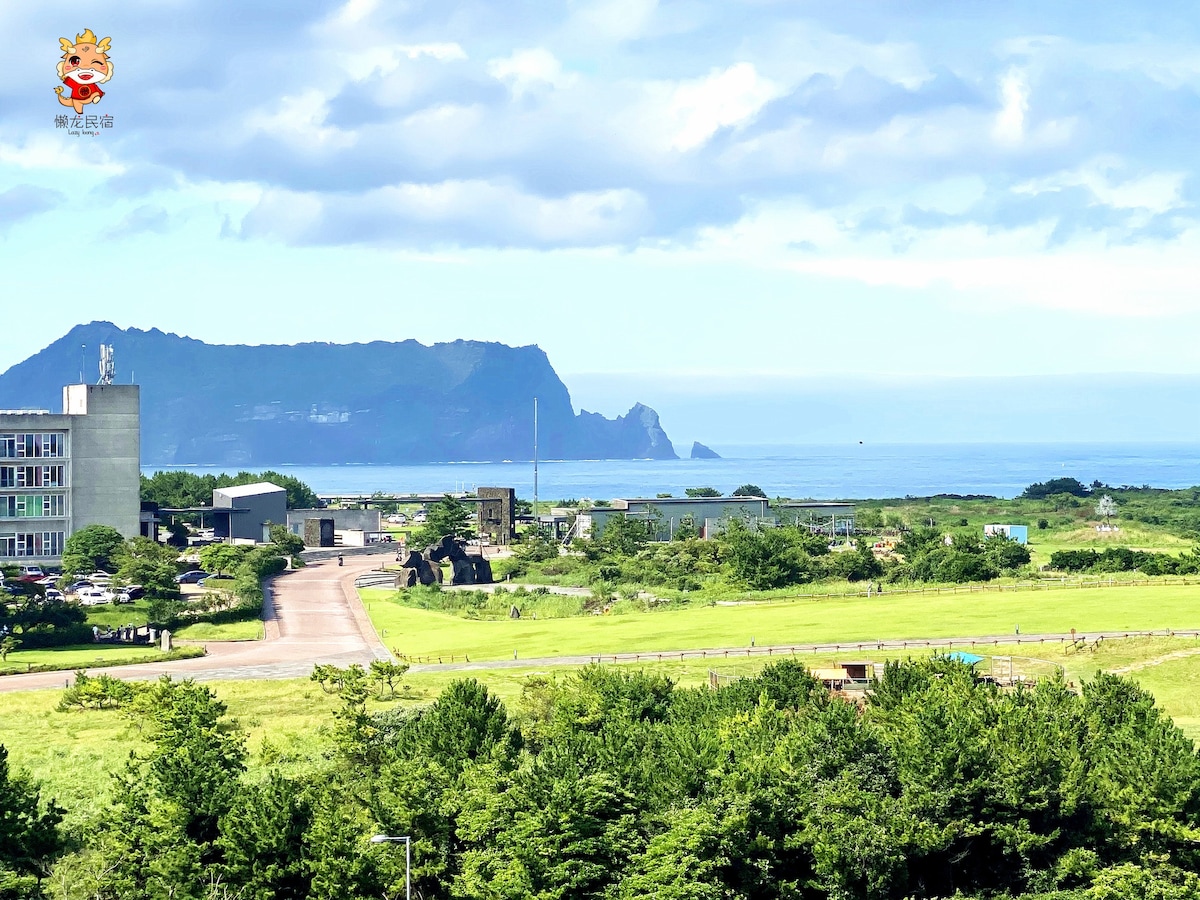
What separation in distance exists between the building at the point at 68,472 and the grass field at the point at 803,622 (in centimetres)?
2952

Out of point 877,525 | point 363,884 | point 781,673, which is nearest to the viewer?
point 363,884

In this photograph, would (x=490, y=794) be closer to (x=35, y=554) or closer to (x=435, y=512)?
(x=35, y=554)

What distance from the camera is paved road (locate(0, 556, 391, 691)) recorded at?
6444cm

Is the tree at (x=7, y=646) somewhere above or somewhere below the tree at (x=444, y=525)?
below

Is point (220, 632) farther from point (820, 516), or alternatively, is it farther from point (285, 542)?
point (820, 516)

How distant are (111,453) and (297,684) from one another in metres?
51.8

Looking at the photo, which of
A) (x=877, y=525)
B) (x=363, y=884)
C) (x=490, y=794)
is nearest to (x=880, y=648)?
(x=490, y=794)

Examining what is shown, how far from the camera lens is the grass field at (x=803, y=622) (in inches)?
2793

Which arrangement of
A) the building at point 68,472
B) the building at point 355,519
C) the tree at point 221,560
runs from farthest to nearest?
the building at point 355,519 → the building at point 68,472 → the tree at point 221,560

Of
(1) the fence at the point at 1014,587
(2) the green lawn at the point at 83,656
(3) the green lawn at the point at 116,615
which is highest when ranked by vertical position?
(1) the fence at the point at 1014,587

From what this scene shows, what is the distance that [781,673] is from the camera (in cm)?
4966

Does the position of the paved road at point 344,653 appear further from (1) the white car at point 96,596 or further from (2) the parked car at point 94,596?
(2) the parked car at point 94,596

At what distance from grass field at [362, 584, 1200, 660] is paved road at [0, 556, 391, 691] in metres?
2.10

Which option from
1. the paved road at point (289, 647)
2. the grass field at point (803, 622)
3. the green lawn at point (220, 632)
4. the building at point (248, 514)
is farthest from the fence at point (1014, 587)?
the building at point (248, 514)
